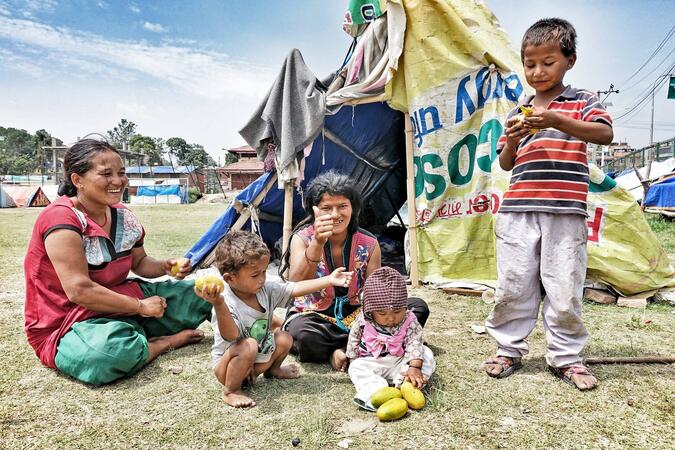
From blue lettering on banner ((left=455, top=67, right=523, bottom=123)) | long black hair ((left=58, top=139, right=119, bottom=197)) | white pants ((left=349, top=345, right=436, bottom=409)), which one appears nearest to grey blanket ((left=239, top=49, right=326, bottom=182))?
blue lettering on banner ((left=455, top=67, right=523, bottom=123))

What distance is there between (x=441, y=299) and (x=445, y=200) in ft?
3.48

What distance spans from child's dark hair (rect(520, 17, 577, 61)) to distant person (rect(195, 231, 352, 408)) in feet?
4.73

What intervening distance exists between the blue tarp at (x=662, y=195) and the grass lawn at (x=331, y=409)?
9323 mm

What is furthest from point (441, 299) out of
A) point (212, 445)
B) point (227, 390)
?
point (212, 445)

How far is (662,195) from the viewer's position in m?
10.5

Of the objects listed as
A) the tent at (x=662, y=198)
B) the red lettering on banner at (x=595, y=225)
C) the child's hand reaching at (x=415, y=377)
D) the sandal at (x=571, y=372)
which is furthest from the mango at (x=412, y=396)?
the tent at (x=662, y=198)

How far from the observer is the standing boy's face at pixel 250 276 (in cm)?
212

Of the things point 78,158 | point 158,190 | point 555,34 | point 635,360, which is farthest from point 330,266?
point 158,190

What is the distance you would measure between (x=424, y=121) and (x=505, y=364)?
2.77m

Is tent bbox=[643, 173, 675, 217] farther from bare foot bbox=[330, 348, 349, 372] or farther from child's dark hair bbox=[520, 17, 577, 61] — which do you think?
bare foot bbox=[330, 348, 349, 372]

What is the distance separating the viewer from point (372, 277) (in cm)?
227

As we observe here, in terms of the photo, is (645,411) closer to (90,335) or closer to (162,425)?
(162,425)

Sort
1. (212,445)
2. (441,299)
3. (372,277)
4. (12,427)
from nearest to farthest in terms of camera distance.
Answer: (212,445), (12,427), (372,277), (441,299)

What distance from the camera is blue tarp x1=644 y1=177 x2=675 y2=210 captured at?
33.6 ft
